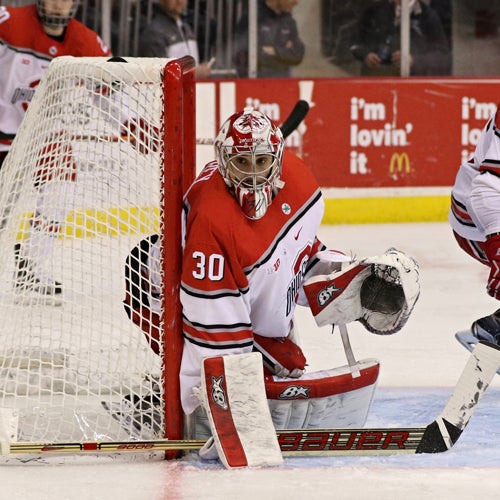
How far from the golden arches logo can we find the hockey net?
3447mm

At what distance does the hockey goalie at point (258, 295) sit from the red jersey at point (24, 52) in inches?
77.2

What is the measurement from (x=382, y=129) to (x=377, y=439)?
385cm

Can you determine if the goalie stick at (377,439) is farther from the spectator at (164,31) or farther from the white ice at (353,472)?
the spectator at (164,31)

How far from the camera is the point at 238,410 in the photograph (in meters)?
2.73

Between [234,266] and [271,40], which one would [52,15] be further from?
[234,266]

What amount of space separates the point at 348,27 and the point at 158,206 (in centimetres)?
415

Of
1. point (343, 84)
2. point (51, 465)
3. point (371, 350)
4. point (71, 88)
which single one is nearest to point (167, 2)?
point (343, 84)

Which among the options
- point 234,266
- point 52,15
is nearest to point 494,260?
point 234,266

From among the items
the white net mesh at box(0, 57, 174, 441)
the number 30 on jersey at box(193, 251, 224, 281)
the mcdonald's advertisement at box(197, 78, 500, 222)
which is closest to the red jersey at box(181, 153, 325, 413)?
the number 30 on jersey at box(193, 251, 224, 281)

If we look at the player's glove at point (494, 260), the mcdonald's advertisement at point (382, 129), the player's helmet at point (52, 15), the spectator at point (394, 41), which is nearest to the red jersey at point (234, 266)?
the player's glove at point (494, 260)

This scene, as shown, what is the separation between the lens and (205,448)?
276 centimetres

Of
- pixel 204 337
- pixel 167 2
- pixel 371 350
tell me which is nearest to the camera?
pixel 204 337

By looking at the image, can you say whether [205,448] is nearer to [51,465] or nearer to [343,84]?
[51,465]

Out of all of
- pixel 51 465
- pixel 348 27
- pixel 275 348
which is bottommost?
pixel 51 465
